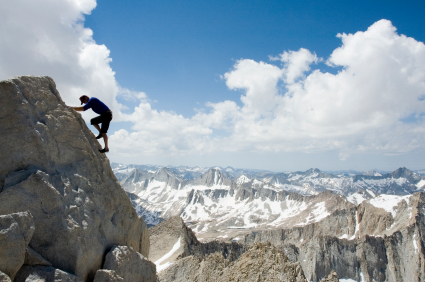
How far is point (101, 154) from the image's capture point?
12633 millimetres

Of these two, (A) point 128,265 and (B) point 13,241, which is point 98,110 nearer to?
(B) point 13,241

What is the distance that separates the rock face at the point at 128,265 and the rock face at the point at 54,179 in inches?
17.0

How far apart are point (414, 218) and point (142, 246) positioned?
16383 cm

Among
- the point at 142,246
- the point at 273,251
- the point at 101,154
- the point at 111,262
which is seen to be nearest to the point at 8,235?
the point at 111,262

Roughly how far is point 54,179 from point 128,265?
204 inches

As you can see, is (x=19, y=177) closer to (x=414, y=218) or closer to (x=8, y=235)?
(x=8, y=235)

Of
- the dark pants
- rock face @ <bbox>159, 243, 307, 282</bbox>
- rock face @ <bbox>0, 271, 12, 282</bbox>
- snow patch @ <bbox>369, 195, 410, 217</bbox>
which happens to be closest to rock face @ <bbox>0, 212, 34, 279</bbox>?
rock face @ <bbox>0, 271, 12, 282</bbox>

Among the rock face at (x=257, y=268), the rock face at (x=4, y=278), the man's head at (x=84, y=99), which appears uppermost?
the man's head at (x=84, y=99)

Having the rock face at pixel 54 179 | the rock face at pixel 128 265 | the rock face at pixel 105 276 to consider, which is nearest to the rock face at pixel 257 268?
the rock face at pixel 128 265

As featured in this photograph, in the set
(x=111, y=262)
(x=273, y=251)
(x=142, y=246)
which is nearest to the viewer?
(x=111, y=262)

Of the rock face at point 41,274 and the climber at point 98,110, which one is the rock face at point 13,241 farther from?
the climber at point 98,110

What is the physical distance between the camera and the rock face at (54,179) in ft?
26.6

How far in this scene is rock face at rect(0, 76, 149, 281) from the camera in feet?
26.6

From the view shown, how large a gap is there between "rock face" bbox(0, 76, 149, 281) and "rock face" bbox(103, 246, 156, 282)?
432 millimetres
